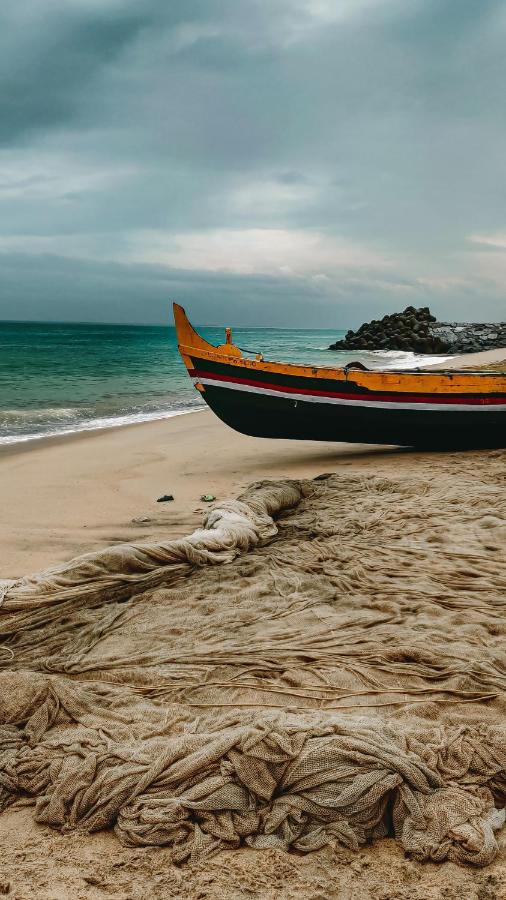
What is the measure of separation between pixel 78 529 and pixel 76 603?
2359 mm

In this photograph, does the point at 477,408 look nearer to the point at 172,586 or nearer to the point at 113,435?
the point at 172,586

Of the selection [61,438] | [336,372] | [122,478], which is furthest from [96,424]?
[336,372]

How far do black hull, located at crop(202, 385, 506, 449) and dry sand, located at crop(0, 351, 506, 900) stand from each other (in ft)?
1.13

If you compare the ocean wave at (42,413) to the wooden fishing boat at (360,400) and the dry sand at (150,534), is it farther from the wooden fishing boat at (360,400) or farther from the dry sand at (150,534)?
the wooden fishing boat at (360,400)

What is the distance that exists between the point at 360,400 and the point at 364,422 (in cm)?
32

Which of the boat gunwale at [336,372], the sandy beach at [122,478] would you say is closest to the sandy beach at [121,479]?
the sandy beach at [122,478]

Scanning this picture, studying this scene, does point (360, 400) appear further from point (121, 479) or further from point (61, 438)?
point (61, 438)

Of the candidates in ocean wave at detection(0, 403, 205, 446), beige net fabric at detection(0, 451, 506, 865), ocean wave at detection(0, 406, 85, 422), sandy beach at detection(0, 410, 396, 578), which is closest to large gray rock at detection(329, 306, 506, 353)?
ocean wave at detection(0, 403, 205, 446)

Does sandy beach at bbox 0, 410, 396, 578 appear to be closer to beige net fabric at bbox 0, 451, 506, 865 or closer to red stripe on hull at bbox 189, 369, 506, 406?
red stripe on hull at bbox 189, 369, 506, 406

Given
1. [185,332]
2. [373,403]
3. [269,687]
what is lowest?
[269,687]

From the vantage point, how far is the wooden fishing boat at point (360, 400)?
791cm

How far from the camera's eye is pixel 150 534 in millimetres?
5434

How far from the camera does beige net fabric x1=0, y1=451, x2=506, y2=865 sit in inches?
77.7

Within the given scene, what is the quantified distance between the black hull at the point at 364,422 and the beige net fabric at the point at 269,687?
11.6ft
